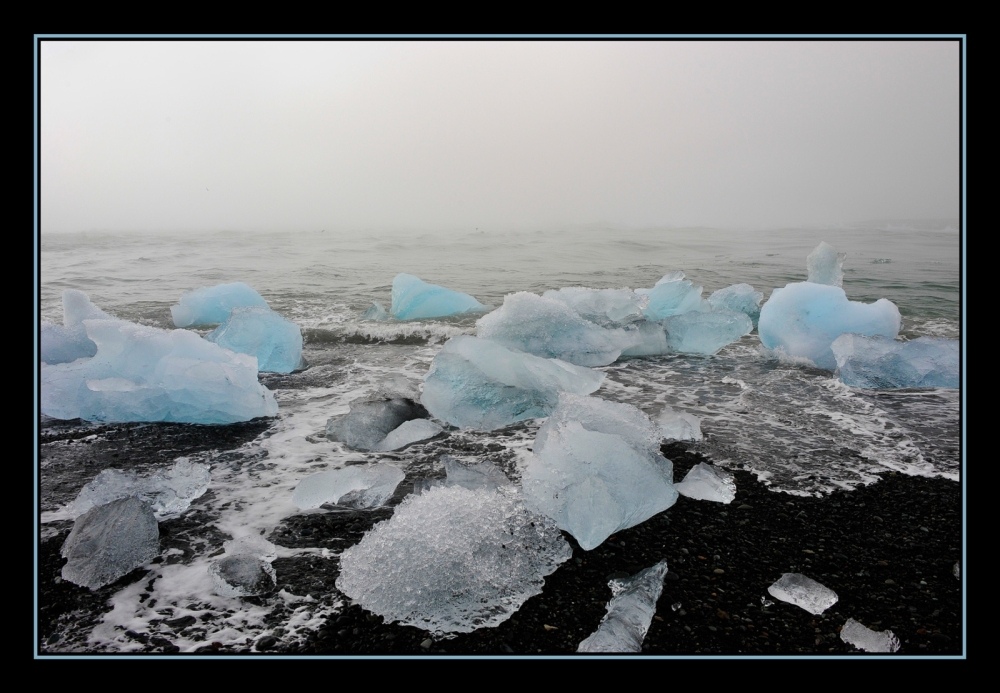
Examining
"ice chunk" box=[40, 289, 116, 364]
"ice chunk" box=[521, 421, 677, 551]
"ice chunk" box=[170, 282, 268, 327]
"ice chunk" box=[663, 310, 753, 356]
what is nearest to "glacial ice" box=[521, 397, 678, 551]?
"ice chunk" box=[521, 421, 677, 551]

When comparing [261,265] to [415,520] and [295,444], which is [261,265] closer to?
[295,444]

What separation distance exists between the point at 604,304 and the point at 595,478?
2940 mm

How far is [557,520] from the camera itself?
2.20m

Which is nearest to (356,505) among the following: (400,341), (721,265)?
(400,341)

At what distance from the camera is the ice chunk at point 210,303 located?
5.96 meters

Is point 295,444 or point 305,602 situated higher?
point 295,444

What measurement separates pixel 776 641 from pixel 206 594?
1657 millimetres

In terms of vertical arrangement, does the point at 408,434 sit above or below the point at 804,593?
above

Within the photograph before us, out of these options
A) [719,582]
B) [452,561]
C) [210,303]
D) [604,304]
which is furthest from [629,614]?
[210,303]

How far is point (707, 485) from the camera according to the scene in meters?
2.50

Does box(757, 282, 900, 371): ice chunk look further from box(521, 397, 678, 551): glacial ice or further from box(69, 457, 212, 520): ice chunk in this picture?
box(69, 457, 212, 520): ice chunk

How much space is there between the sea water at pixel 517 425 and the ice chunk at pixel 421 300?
0.60 ft

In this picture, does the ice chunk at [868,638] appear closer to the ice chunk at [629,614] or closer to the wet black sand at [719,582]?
the wet black sand at [719,582]

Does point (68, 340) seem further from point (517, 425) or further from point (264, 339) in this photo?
point (517, 425)
